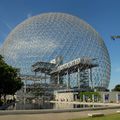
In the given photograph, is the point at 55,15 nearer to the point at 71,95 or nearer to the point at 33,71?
the point at 33,71

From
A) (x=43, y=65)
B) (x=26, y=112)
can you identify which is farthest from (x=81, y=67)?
(x=26, y=112)

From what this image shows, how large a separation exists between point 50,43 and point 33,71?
1398 cm

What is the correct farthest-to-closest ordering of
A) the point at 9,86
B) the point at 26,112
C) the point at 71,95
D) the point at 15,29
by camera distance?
the point at 15,29 < the point at 71,95 < the point at 9,86 < the point at 26,112

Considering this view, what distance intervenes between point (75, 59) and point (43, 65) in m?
12.3

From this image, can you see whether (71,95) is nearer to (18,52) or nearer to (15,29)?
(18,52)

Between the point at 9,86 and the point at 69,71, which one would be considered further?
the point at 69,71

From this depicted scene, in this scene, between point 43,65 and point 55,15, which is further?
point 55,15

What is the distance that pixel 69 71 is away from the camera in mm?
118750

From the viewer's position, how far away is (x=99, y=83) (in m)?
115

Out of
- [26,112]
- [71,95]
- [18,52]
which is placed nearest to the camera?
[26,112]

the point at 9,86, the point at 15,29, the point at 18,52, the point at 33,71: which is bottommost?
the point at 9,86

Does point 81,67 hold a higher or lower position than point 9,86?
higher

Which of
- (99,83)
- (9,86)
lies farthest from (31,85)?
(9,86)

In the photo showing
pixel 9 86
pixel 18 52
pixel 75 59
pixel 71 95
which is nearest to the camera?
pixel 9 86
